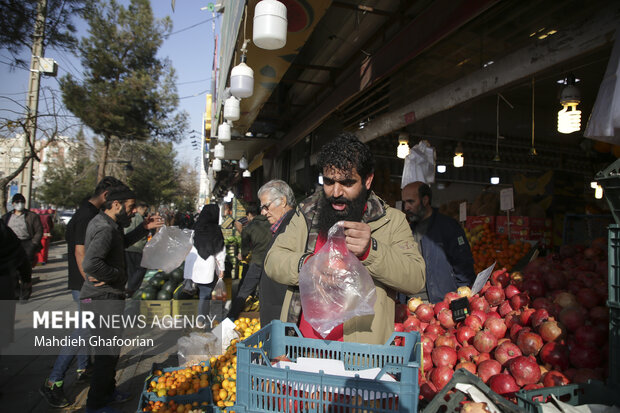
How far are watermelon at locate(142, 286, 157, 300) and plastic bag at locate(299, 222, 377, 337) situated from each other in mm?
5587

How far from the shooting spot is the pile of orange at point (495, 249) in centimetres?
624

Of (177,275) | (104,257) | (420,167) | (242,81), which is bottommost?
(177,275)

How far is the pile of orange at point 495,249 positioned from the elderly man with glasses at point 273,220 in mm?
4070

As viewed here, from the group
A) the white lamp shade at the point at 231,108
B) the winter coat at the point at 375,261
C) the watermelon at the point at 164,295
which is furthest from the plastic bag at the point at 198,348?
the white lamp shade at the point at 231,108

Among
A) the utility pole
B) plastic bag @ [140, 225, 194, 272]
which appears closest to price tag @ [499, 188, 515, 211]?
plastic bag @ [140, 225, 194, 272]

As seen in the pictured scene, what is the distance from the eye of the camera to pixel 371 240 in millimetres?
1535

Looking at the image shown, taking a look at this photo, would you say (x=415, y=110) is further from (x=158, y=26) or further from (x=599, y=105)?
(x=158, y=26)

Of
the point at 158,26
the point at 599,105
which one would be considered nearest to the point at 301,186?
the point at 599,105

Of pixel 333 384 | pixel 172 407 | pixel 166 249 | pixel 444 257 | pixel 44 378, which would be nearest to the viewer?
pixel 333 384

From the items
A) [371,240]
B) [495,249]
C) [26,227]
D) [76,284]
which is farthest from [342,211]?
[26,227]

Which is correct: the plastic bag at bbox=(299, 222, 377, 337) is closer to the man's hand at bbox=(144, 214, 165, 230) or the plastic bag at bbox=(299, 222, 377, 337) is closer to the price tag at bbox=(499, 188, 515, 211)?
the man's hand at bbox=(144, 214, 165, 230)

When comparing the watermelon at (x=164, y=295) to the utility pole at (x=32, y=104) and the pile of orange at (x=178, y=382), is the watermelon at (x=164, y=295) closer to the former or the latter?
the pile of orange at (x=178, y=382)

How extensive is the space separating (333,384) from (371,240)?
22.7 inches

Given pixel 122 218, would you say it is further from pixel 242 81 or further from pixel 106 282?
pixel 242 81
